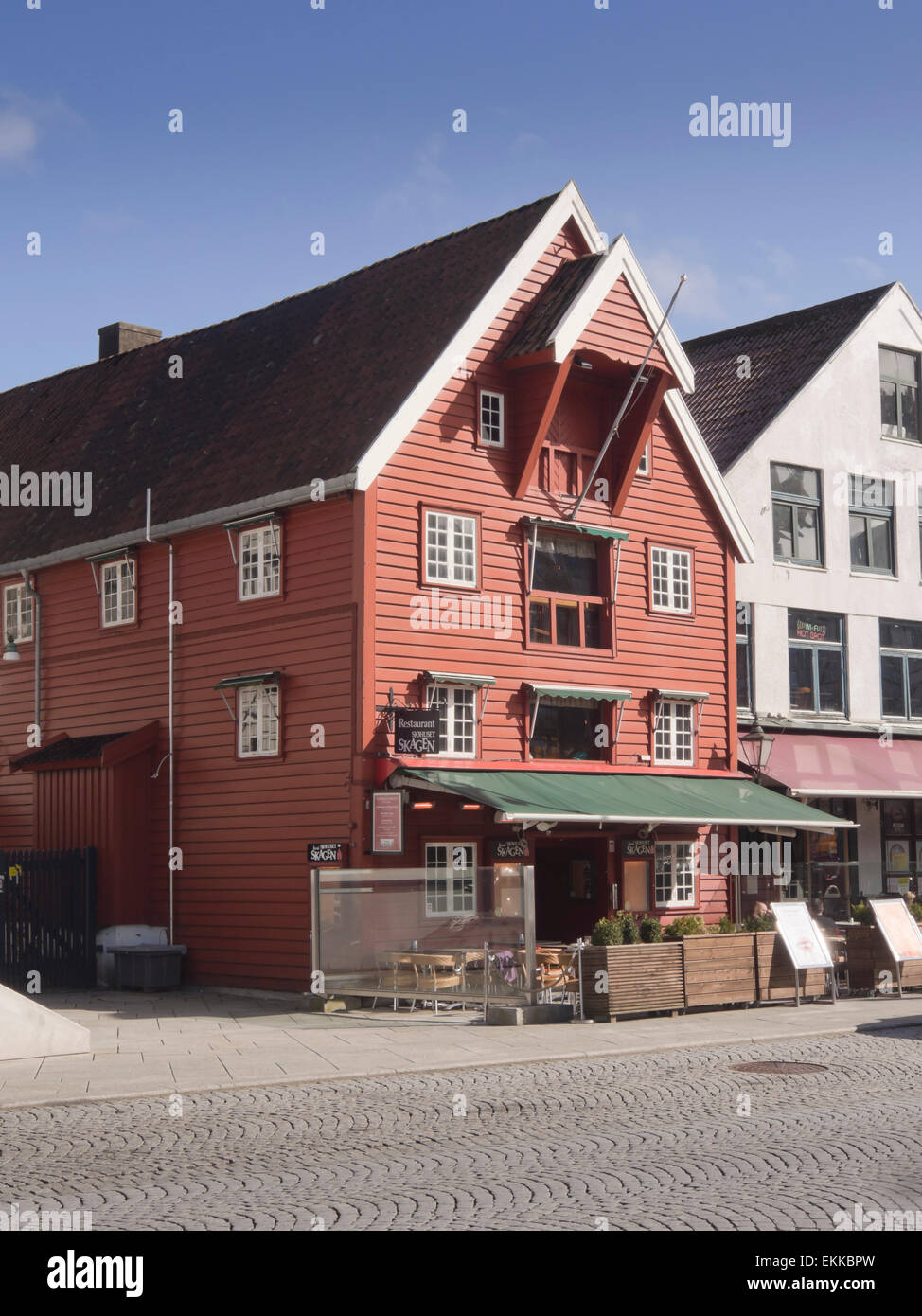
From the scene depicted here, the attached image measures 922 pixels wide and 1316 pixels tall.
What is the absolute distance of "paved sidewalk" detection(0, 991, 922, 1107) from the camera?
49.5 ft

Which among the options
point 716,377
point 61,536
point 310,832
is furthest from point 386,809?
point 716,377

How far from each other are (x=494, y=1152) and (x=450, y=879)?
10.6 meters

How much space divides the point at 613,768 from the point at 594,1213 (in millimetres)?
17765

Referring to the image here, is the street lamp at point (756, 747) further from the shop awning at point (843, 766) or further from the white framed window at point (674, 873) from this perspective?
the white framed window at point (674, 873)

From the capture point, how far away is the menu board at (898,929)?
74.4 feet

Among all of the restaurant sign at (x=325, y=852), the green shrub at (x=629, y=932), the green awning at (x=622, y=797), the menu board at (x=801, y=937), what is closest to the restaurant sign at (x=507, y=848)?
the green awning at (x=622, y=797)

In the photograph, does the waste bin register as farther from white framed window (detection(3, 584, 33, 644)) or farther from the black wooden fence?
white framed window (detection(3, 584, 33, 644))

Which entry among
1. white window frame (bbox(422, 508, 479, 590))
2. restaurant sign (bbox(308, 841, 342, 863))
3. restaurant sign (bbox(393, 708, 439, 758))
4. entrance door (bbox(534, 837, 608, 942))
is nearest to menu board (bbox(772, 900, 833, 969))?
entrance door (bbox(534, 837, 608, 942))

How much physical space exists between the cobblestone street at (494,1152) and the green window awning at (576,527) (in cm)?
1171

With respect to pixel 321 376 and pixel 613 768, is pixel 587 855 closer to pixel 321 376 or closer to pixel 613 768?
pixel 613 768

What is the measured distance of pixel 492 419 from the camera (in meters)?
25.6

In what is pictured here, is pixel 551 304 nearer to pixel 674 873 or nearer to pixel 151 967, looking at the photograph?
pixel 674 873

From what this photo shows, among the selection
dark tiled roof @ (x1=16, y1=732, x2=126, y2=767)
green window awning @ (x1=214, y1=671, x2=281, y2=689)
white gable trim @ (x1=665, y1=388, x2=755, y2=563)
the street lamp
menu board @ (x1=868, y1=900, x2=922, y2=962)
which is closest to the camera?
menu board @ (x1=868, y1=900, x2=922, y2=962)

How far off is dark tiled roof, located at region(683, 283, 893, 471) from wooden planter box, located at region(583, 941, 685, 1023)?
13.9 metres
